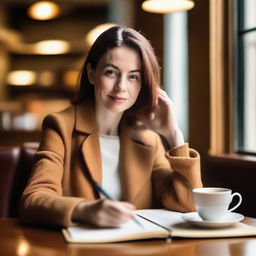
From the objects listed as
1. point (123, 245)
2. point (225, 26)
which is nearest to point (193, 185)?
point (123, 245)

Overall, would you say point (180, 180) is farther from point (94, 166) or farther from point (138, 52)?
point (138, 52)

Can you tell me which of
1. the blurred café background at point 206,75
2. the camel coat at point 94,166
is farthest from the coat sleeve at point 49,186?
the blurred café background at point 206,75

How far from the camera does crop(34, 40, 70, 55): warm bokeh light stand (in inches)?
259

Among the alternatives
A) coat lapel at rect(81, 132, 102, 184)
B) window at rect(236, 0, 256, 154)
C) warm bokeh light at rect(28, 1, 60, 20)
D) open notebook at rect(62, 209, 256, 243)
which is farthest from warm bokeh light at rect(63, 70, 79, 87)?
open notebook at rect(62, 209, 256, 243)

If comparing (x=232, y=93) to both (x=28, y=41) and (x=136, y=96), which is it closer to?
(x=136, y=96)

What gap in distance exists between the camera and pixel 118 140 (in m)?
1.60

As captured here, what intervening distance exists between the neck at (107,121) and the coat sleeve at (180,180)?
0.65 ft

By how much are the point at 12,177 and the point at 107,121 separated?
1.79 feet

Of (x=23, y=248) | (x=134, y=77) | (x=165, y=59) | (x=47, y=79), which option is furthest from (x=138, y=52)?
(x=47, y=79)

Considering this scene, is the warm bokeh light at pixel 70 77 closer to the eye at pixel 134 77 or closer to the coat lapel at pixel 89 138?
the coat lapel at pixel 89 138

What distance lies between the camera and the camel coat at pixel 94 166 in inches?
57.7

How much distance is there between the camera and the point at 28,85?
6.71 metres

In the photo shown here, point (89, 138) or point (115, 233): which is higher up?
point (89, 138)

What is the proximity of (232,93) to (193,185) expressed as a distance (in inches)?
40.0
